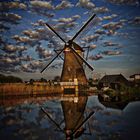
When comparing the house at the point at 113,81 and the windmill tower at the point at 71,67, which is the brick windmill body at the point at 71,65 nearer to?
the windmill tower at the point at 71,67

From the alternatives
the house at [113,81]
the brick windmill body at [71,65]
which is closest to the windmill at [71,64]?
the brick windmill body at [71,65]

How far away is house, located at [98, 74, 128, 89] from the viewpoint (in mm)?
21980

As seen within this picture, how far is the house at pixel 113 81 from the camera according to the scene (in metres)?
22.0

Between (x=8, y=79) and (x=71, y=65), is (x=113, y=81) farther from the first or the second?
(x=8, y=79)

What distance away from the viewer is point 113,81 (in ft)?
76.4

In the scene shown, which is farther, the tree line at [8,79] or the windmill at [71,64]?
the windmill at [71,64]

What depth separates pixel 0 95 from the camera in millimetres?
15781

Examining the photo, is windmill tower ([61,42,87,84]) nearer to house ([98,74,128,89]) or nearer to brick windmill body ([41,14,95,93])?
brick windmill body ([41,14,95,93])

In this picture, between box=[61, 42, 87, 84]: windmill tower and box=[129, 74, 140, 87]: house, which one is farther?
box=[129, 74, 140, 87]: house

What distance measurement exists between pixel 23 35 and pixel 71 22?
143 inches

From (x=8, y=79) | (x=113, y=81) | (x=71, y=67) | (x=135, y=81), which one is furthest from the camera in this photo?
(x=113, y=81)

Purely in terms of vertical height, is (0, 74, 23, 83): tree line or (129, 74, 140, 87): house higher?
(0, 74, 23, 83): tree line

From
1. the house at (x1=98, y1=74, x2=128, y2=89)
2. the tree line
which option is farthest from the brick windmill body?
the house at (x1=98, y1=74, x2=128, y2=89)

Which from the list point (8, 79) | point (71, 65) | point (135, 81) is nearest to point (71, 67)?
point (71, 65)
